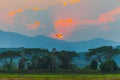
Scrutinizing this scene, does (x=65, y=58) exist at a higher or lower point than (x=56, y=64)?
higher

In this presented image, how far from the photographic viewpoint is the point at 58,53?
390ft

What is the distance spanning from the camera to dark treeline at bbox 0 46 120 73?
99375 millimetres

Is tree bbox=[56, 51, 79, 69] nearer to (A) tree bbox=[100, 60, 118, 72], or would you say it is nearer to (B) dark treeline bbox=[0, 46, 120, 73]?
(B) dark treeline bbox=[0, 46, 120, 73]

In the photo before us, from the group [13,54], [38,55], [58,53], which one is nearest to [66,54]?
[58,53]

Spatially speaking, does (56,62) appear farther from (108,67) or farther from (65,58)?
(108,67)

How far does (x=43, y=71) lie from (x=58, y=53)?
22288 millimetres

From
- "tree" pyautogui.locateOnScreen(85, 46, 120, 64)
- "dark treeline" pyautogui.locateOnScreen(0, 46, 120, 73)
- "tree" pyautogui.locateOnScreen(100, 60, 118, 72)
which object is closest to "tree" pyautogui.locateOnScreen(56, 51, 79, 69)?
"dark treeline" pyautogui.locateOnScreen(0, 46, 120, 73)

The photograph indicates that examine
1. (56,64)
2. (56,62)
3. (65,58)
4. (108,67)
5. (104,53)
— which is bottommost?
(108,67)

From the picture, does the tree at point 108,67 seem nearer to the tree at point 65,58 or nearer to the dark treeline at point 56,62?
the dark treeline at point 56,62

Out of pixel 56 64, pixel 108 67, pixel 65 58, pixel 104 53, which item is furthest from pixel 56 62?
pixel 104 53

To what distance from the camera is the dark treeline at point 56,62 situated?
3912 inches

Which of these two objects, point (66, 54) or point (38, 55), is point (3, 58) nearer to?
point (38, 55)

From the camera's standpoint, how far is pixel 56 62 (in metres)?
111

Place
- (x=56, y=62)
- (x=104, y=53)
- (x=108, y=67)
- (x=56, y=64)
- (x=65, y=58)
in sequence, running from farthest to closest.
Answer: (x=104, y=53), (x=65, y=58), (x=56, y=62), (x=56, y=64), (x=108, y=67)
